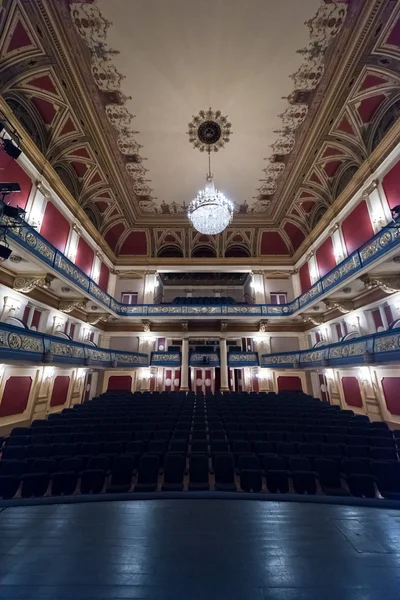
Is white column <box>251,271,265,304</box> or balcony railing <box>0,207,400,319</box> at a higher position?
white column <box>251,271,265,304</box>

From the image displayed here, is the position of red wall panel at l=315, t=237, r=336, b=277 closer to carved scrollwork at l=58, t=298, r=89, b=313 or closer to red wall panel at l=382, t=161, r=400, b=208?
red wall panel at l=382, t=161, r=400, b=208

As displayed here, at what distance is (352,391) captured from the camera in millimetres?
9672

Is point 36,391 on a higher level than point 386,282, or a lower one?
lower

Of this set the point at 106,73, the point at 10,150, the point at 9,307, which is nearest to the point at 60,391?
the point at 9,307

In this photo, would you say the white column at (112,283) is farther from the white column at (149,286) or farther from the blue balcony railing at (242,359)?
the blue balcony railing at (242,359)

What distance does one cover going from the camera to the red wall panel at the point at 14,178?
7.07 m

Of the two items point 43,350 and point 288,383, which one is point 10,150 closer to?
point 43,350

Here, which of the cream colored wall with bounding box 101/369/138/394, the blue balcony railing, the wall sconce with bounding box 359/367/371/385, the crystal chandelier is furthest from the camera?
the blue balcony railing

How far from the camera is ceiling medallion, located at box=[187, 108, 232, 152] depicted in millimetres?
8748

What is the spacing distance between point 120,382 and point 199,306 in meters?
6.22

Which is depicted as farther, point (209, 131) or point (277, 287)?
point (277, 287)

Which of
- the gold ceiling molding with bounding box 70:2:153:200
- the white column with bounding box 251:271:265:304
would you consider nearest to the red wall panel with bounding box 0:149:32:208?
the gold ceiling molding with bounding box 70:2:153:200

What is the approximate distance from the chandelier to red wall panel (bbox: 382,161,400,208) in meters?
5.21

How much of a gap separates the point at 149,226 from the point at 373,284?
41.0 ft
